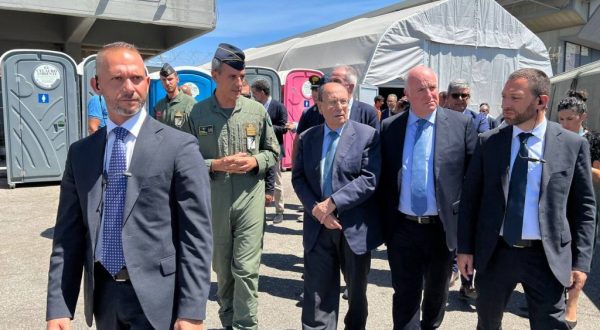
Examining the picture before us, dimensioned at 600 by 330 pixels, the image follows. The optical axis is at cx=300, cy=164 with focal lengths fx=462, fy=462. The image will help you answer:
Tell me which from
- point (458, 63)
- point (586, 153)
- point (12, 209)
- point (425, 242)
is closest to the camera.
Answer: point (586, 153)

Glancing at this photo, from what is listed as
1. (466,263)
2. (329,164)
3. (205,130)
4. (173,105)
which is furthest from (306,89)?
(466,263)

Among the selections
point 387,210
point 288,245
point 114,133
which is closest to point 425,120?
point 387,210

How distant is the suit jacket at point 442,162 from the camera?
300 cm

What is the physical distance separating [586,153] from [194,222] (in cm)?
213

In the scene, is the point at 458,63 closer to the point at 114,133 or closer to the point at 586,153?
the point at 586,153

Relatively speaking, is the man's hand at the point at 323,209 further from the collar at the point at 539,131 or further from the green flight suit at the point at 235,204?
the collar at the point at 539,131

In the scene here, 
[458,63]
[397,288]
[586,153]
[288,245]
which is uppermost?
[458,63]

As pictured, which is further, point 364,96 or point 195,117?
point 364,96

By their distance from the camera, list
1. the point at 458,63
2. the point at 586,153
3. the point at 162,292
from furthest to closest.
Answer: the point at 458,63
the point at 586,153
the point at 162,292

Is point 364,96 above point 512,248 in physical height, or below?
above

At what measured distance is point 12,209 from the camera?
7938mm

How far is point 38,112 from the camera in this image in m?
9.59

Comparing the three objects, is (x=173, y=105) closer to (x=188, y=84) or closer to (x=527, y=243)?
(x=527, y=243)

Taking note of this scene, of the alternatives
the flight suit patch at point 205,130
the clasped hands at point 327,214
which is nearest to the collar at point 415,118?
the clasped hands at point 327,214
